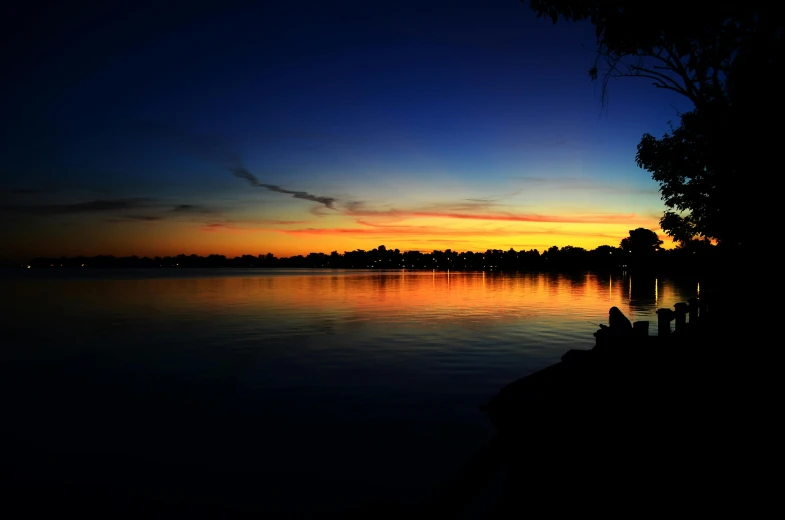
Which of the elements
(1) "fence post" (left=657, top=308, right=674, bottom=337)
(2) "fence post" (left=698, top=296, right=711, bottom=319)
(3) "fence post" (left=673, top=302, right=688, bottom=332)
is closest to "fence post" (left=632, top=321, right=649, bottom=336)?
(1) "fence post" (left=657, top=308, right=674, bottom=337)

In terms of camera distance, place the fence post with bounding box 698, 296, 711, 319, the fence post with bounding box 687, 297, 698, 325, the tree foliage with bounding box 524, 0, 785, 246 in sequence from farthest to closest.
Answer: the fence post with bounding box 698, 296, 711, 319 → the fence post with bounding box 687, 297, 698, 325 → the tree foliage with bounding box 524, 0, 785, 246

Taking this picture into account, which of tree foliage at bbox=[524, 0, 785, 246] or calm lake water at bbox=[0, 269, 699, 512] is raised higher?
tree foliage at bbox=[524, 0, 785, 246]

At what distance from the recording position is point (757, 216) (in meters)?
11.6

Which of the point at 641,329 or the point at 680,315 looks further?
the point at 680,315

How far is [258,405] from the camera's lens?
1745 cm

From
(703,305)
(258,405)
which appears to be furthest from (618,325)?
(258,405)

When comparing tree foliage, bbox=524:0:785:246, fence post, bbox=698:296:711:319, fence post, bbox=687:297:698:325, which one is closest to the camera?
tree foliage, bbox=524:0:785:246

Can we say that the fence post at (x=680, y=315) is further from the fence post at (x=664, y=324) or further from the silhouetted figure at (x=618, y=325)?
the silhouetted figure at (x=618, y=325)

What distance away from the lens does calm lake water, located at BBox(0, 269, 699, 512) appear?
11.5 meters

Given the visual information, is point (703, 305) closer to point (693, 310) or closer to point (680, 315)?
point (693, 310)

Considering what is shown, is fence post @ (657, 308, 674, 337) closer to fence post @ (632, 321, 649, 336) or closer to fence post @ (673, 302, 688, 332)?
fence post @ (673, 302, 688, 332)

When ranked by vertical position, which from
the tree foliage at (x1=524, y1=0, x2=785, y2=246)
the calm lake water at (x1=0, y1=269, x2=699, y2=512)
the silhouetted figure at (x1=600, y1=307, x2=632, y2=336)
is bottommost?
the calm lake water at (x1=0, y1=269, x2=699, y2=512)

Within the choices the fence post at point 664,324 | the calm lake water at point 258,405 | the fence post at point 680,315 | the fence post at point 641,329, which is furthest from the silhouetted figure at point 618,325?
the calm lake water at point 258,405

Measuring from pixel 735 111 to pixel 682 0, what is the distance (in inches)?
111
